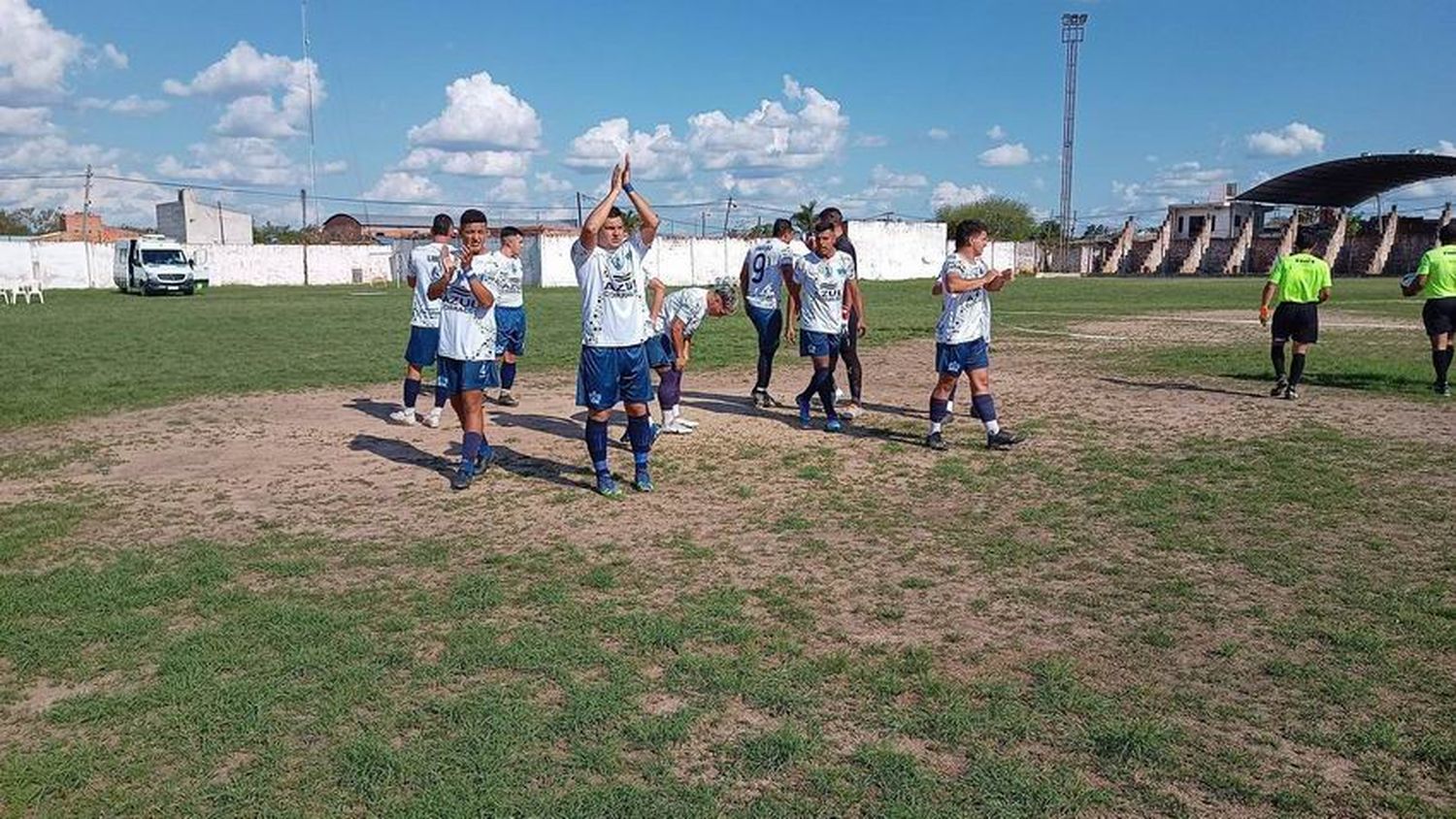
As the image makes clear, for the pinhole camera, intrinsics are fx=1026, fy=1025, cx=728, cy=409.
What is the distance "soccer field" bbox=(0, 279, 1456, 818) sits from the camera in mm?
3494

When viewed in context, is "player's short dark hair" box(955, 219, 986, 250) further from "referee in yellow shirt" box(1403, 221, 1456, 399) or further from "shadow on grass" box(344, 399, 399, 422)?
"shadow on grass" box(344, 399, 399, 422)

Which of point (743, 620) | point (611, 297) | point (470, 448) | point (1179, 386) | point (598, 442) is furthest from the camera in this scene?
point (1179, 386)

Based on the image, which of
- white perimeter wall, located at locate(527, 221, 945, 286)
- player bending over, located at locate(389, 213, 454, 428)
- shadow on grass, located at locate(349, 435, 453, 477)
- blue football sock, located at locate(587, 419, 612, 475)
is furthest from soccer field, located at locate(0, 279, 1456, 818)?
white perimeter wall, located at locate(527, 221, 945, 286)

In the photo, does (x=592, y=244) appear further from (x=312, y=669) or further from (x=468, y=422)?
(x=312, y=669)

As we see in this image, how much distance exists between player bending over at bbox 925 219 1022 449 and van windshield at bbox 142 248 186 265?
42.1 metres

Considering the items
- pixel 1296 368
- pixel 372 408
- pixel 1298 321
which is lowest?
pixel 372 408

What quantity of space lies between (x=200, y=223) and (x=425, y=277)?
71.2m

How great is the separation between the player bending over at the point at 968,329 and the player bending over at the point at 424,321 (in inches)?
185

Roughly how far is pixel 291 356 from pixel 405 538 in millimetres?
11973

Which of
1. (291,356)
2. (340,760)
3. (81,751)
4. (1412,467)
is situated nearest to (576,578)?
(340,760)

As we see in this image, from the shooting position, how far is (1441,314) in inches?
436

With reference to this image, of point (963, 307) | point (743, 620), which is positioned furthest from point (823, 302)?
point (743, 620)

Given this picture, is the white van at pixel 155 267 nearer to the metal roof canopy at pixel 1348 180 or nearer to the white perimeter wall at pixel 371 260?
the white perimeter wall at pixel 371 260

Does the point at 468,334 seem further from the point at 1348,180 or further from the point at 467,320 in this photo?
the point at 1348,180
